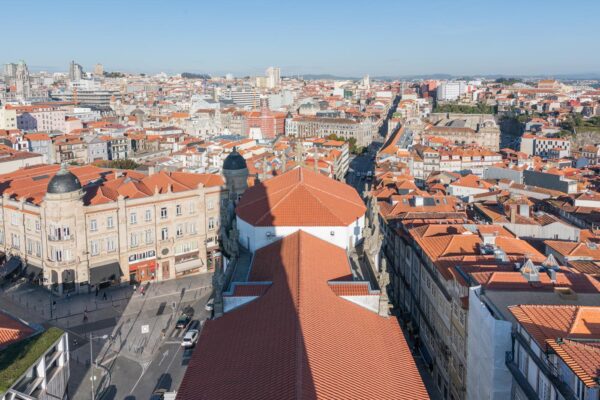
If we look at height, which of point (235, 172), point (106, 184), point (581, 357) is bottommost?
point (106, 184)

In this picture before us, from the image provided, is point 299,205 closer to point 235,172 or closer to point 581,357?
point 581,357

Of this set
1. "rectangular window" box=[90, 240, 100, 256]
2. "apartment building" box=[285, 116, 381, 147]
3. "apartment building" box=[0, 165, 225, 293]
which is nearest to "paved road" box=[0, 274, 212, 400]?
"apartment building" box=[0, 165, 225, 293]

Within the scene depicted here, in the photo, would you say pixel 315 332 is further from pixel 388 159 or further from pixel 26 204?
pixel 388 159

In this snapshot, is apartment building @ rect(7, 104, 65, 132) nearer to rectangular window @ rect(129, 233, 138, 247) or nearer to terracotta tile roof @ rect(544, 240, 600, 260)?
rectangular window @ rect(129, 233, 138, 247)

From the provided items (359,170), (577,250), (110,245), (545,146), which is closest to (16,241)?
(110,245)

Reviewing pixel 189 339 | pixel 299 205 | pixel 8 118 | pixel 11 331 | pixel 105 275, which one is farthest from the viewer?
pixel 8 118

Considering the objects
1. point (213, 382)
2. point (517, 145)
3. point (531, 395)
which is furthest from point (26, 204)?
point (517, 145)

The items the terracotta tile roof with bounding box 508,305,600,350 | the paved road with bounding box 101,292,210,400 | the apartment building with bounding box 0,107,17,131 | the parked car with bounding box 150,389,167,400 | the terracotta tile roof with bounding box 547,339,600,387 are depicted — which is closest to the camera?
the terracotta tile roof with bounding box 547,339,600,387
